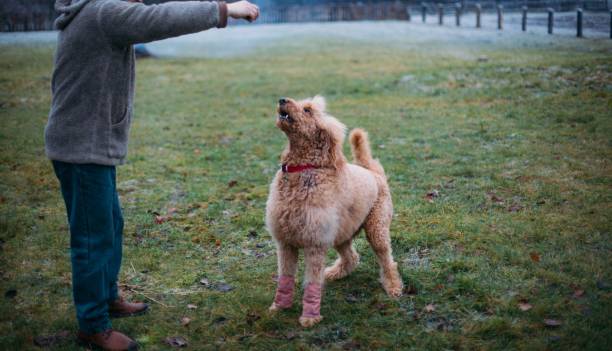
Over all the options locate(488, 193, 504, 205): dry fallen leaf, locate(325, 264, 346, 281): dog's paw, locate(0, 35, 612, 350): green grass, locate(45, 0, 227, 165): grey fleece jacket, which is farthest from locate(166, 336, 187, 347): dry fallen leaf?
locate(488, 193, 504, 205): dry fallen leaf

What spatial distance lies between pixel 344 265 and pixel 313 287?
95 centimetres

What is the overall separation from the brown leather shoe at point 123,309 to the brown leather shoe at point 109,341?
524mm

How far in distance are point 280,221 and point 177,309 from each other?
1320mm

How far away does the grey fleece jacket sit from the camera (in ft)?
11.5

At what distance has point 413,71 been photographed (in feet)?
59.9

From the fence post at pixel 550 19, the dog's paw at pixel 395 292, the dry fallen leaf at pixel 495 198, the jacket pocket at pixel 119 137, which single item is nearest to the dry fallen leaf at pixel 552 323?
the dog's paw at pixel 395 292

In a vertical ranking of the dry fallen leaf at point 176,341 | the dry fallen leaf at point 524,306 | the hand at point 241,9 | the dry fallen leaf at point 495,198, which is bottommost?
the dry fallen leaf at point 176,341

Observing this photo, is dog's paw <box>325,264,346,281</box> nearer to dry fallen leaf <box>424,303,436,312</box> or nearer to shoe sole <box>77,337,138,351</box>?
dry fallen leaf <box>424,303,436,312</box>

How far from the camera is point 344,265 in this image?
535 centimetres

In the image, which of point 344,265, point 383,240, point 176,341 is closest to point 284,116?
point 383,240

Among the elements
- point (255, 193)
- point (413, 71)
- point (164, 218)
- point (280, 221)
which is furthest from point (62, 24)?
point (413, 71)

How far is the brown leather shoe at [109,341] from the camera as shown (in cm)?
399

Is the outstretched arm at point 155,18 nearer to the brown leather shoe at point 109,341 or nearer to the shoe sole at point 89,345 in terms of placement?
the brown leather shoe at point 109,341

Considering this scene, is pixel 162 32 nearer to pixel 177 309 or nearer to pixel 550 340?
pixel 177 309
